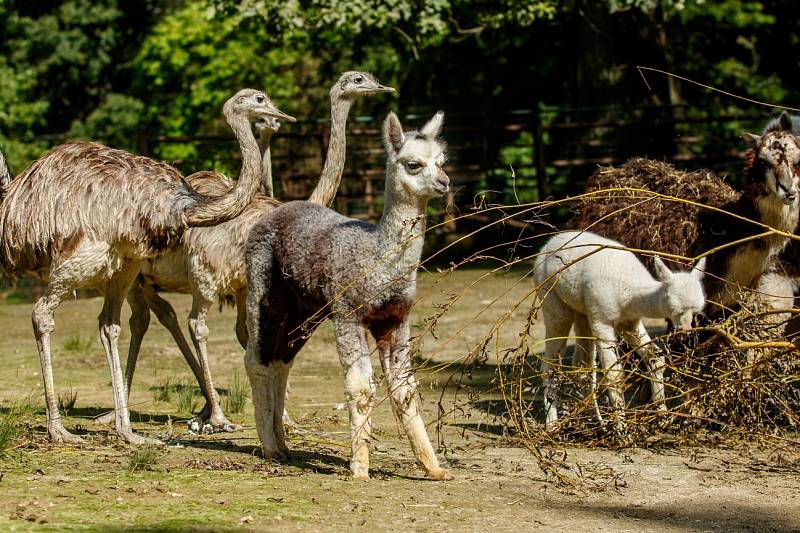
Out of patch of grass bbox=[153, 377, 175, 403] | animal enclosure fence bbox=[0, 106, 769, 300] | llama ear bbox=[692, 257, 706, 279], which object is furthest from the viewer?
animal enclosure fence bbox=[0, 106, 769, 300]

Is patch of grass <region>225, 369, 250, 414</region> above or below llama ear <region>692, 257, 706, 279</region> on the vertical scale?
below

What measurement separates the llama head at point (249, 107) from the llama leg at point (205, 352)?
1289 millimetres

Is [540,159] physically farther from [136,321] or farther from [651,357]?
[651,357]

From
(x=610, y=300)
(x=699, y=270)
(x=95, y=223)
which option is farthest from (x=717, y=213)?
(x=95, y=223)

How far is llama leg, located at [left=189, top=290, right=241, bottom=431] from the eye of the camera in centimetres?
833

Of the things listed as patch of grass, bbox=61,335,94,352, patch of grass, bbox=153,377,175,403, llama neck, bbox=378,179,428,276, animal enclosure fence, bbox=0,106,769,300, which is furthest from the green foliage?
llama neck, bbox=378,179,428,276

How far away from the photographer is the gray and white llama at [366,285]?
6574 mm

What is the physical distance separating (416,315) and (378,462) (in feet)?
23.1

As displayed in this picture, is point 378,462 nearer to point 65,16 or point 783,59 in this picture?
point 783,59

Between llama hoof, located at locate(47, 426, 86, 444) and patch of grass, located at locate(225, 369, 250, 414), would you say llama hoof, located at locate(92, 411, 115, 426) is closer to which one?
llama hoof, located at locate(47, 426, 86, 444)

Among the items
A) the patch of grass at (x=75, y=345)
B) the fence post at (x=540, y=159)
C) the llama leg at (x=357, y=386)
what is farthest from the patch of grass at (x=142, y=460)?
the fence post at (x=540, y=159)

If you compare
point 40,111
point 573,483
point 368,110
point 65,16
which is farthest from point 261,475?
point 65,16

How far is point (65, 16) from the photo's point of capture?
34312 millimetres

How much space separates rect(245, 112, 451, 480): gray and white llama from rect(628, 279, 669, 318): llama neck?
7.04 feet
